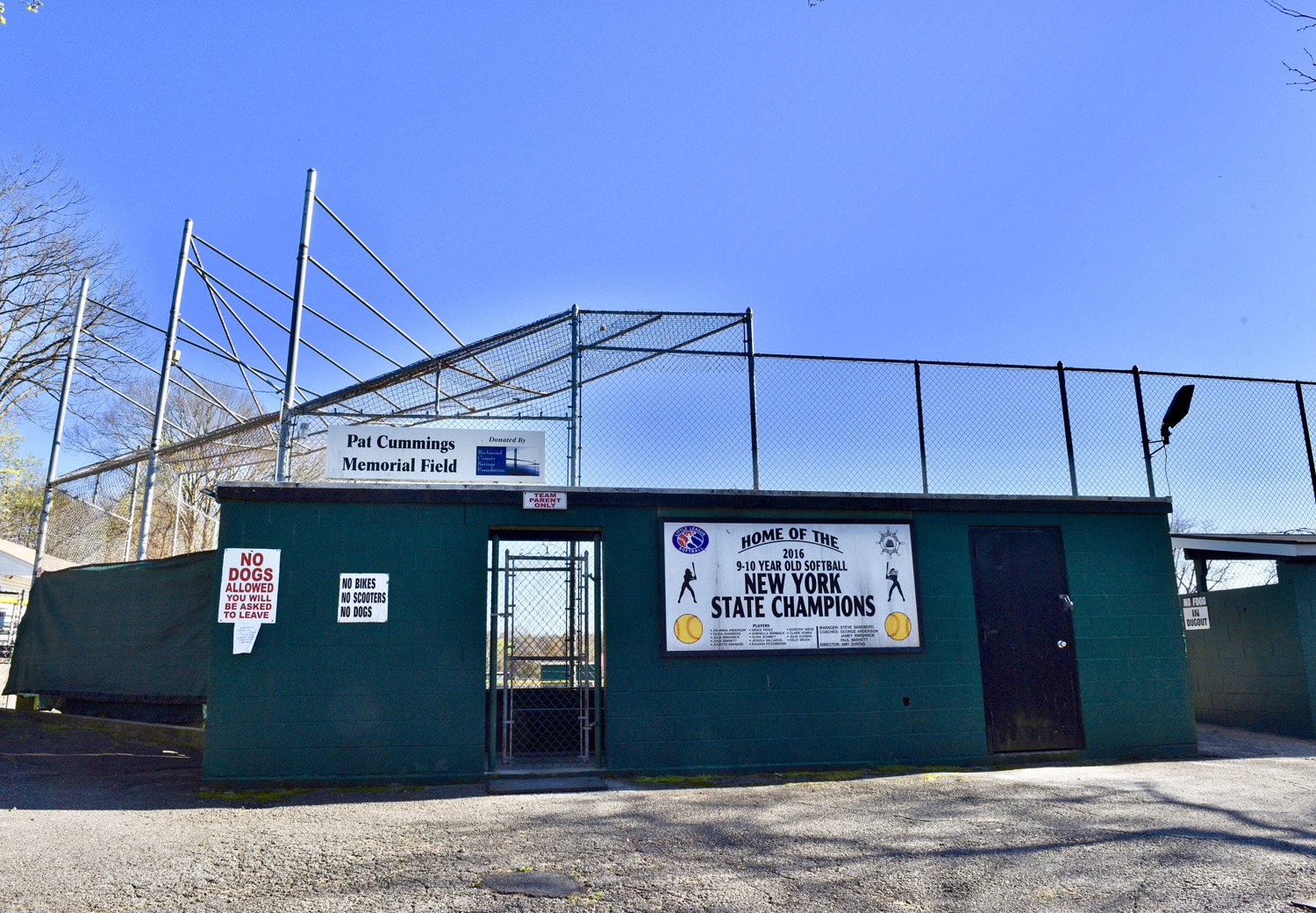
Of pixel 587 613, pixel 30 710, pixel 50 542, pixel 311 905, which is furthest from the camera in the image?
pixel 50 542

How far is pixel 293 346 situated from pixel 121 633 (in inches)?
181

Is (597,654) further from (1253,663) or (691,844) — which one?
(1253,663)

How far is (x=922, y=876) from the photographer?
4676mm

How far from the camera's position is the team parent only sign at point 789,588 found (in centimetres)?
861

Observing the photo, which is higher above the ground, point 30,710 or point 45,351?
point 45,351

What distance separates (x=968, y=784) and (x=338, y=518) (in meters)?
6.37

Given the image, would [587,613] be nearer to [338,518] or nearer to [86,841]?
[338,518]

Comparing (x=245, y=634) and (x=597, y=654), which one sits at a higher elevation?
(x=245, y=634)

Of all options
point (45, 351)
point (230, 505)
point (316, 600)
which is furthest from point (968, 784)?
point (45, 351)

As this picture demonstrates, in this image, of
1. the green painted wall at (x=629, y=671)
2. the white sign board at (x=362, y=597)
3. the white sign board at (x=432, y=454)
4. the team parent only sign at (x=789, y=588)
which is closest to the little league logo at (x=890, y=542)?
the team parent only sign at (x=789, y=588)

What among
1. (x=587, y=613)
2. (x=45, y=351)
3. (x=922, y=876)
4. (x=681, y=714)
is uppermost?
(x=45, y=351)

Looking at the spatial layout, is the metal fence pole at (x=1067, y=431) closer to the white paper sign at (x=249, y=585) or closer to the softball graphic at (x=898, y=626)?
the softball graphic at (x=898, y=626)

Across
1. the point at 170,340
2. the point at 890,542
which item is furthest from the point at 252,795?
the point at 170,340

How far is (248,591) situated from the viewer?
788 centimetres
